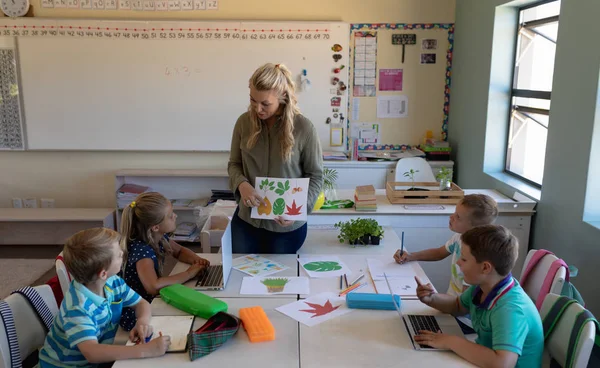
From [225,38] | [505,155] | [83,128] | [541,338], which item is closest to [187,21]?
[225,38]

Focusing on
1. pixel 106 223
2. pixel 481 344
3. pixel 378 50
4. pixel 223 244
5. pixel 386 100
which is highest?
pixel 378 50

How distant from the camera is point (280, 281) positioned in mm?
2057

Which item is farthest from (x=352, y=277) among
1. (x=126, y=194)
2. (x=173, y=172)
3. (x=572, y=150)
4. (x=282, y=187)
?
(x=126, y=194)

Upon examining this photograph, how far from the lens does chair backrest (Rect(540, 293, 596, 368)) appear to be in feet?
4.85

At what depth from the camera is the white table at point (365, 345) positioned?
4.87 ft

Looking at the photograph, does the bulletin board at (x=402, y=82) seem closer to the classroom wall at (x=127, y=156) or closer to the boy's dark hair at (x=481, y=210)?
the classroom wall at (x=127, y=156)

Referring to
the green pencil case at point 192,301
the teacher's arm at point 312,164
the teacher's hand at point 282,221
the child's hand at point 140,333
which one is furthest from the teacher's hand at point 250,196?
the child's hand at point 140,333

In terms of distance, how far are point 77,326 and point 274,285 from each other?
75 cm

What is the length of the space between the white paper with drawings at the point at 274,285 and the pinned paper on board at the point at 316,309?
0.09 m

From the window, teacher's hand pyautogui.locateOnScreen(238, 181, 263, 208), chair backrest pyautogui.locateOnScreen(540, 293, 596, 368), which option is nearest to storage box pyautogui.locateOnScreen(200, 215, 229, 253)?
teacher's hand pyautogui.locateOnScreen(238, 181, 263, 208)

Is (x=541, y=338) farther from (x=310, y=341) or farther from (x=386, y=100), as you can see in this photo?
(x=386, y=100)

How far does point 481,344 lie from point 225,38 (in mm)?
3625

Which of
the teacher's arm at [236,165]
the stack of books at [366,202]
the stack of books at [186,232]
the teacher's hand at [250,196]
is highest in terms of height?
the teacher's arm at [236,165]

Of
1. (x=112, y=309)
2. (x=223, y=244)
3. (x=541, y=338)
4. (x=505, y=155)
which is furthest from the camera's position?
(x=505, y=155)
